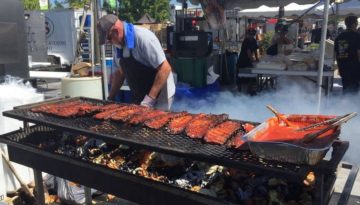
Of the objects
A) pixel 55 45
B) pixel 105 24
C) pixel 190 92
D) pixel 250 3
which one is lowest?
pixel 190 92

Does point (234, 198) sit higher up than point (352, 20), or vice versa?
point (352, 20)

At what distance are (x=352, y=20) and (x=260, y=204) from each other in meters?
5.89

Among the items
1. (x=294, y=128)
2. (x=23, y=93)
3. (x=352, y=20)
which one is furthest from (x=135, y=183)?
(x=352, y=20)

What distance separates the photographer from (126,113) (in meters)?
2.74

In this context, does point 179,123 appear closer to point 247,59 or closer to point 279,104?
point 279,104

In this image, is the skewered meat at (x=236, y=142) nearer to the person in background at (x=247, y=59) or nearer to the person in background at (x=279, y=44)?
the person in background at (x=247, y=59)

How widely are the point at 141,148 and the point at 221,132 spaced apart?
1.74ft

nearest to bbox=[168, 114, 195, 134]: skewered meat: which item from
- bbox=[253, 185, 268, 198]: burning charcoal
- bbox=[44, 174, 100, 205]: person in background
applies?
bbox=[253, 185, 268, 198]: burning charcoal

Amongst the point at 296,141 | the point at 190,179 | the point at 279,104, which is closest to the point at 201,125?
the point at 190,179

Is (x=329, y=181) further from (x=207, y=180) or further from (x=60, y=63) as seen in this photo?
(x=60, y=63)

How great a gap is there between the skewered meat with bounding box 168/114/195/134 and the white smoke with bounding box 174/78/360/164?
3424 millimetres

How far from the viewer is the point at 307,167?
1.68 meters

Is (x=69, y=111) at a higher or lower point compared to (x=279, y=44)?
lower

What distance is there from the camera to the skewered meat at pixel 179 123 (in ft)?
7.79
